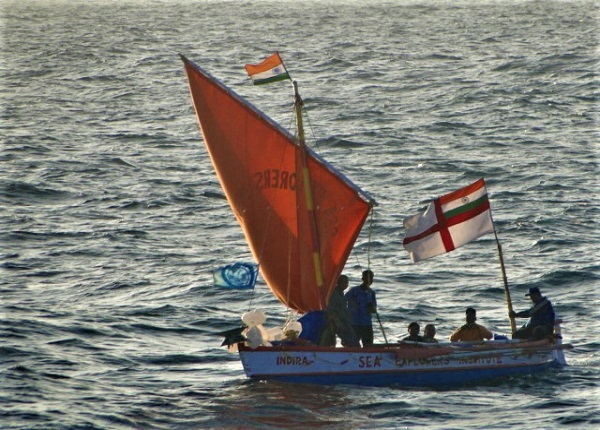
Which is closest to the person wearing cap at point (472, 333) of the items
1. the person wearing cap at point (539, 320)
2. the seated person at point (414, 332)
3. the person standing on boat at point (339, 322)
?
the person wearing cap at point (539, 320)

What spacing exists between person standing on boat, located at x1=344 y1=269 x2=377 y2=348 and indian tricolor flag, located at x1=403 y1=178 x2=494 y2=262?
1.50 m

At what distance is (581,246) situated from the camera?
147 feet

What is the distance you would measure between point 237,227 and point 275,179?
19.3m

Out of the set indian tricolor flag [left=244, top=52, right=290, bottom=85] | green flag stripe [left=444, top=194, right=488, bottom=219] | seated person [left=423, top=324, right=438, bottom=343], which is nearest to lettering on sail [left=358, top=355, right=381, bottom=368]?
seated person [left=423, top=324, right=438, bottom=343]

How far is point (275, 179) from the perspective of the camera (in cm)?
3005

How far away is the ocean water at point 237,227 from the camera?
28266 mm

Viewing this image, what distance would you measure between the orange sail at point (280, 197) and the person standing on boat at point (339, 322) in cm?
21

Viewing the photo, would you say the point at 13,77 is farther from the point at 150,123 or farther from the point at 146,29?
the point at 146,29

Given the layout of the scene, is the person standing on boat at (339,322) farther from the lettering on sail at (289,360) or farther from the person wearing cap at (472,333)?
the person wearing cap at (472,333)

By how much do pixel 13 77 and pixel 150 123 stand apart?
25.8m

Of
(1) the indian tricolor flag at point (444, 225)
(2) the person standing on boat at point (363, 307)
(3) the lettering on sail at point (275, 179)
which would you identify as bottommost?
(2) the person standing on boat at point (363, 307)

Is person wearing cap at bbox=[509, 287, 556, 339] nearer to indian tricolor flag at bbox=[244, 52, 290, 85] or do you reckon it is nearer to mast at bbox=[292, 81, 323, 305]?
mast at bbox=[292, 81, 323, 305]

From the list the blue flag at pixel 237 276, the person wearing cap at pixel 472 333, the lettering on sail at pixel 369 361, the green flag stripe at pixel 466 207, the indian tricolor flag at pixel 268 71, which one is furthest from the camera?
the person wearing cap at pixel 472 333

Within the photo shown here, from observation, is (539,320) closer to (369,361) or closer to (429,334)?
(429,334)
